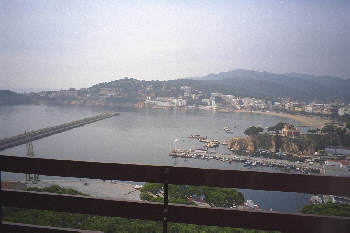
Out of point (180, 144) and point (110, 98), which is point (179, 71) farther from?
point (180, 144)

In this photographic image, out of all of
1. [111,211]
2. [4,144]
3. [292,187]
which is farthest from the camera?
[4,144]

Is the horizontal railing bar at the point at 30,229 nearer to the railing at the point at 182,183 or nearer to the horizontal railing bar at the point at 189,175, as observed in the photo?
the railing at the point at 182,183

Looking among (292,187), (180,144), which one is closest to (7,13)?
(180,144)

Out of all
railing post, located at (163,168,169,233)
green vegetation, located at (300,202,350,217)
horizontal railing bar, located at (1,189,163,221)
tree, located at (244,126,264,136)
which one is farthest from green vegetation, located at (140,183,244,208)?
tree, located at (244,126,264,136)

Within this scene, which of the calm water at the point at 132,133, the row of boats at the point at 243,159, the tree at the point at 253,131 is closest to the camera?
the row of boats at the point at 243,159

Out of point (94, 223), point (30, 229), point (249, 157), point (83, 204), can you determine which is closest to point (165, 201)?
point (83, 204)

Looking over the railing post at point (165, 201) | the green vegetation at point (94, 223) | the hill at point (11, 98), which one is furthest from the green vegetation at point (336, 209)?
the hill at point (11, 98)

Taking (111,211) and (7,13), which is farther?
(7,13)

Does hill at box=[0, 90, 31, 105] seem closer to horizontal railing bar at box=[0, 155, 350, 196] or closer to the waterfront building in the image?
horizontal railing bar at box=[0, 155, 350, 196]
